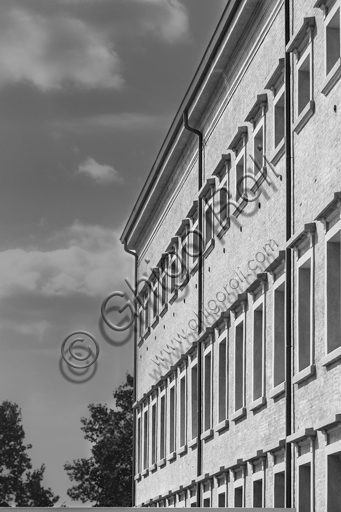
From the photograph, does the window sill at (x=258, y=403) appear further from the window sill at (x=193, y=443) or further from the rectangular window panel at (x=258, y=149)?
the window sill at (x=193, y=443)

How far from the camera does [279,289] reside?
24141mm

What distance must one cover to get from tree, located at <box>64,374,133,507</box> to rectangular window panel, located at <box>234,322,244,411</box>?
57249 millimetres

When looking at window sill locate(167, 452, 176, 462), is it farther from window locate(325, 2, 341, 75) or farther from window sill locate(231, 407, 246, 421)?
window locate(325, 2, 341, 75)

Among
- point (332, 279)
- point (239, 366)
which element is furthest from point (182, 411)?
point (332, 279)

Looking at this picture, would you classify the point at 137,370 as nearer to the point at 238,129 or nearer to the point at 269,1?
the point at 238,129

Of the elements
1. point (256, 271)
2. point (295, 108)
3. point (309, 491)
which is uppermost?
point (295, 108)

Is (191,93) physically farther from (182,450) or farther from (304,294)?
(304,294)

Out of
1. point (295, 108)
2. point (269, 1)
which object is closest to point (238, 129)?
point (269, 1)

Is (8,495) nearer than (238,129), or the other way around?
(238,129)

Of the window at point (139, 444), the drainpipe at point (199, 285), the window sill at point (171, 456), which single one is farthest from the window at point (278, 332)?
the window at point (139, 444)

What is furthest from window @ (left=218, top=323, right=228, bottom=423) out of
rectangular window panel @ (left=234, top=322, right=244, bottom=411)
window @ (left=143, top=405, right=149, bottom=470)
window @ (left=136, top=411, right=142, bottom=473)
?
window @ (left=136, top=411, right=142, bottom=473)

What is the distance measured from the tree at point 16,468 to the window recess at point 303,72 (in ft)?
253

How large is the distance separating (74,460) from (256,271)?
207 ft

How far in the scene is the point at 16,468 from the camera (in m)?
99.3
